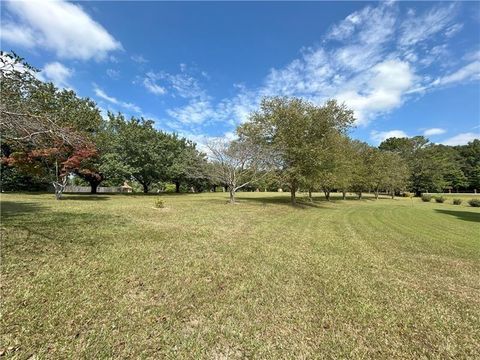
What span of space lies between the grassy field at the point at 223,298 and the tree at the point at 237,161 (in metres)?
12.5

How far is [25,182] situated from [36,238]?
31.2 meters

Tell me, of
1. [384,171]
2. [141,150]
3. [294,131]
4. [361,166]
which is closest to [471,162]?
[384,171]

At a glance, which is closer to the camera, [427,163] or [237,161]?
[237,161]

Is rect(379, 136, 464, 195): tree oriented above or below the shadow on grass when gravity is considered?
above

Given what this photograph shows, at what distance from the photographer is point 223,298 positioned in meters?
4.35

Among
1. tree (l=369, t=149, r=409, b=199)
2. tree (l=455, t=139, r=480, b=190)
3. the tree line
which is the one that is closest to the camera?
the tree line

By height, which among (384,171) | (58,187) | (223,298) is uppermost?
(384,171)

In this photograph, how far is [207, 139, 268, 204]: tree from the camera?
20031 millimetres

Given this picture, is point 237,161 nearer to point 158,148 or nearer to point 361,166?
point 158,148

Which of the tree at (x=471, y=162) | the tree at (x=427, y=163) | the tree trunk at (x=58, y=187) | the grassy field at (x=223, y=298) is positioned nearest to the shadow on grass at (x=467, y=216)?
the grassy field at (x=223, y=298)

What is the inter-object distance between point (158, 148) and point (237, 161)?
58.2 ft

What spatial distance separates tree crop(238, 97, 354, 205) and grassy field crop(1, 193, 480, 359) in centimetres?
1237

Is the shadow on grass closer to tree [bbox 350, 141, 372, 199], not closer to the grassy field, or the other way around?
tree [bbox 350, 141, 372, 199]

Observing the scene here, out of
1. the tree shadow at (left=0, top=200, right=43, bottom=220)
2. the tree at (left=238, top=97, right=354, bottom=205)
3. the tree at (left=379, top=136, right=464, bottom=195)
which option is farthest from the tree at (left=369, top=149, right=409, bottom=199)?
the tree shadow at (left=0, top=200, right=43, bottom=220)
